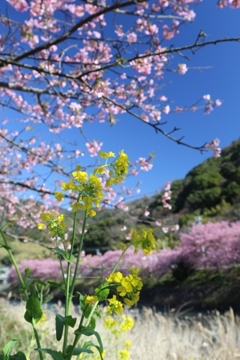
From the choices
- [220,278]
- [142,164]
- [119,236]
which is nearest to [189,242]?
[220,278]

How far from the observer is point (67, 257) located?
104cm

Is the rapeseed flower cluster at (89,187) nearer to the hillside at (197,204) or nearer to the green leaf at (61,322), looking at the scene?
the green leaf at (61,322)

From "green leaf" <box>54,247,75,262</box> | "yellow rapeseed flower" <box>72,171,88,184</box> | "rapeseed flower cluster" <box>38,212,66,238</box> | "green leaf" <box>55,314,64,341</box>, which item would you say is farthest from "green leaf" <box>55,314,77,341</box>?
"yellow rapeseed flower" <box>72,171,88,184</box>

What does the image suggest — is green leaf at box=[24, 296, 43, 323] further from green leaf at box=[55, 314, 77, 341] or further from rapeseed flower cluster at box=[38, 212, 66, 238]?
rapeseed flower cluster at box=[38, 212, 66, 238]

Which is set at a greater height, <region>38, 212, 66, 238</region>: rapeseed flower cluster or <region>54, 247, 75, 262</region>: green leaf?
<region>38, 212, 66, 238</region>: rapeseed flower cluster

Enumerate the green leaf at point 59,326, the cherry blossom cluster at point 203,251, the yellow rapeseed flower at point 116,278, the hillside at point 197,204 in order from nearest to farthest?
the green leaf at point 59,326 < the yellow rapeseed flower at point 116,278 < the cherry blossom cluster at point 203,251 < the hillside at point 197,204

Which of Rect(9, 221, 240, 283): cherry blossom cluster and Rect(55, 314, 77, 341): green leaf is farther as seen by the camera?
Rect(9, 221, 240, 283): cherry blossom cluster

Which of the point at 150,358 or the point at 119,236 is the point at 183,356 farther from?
the point at 119,236

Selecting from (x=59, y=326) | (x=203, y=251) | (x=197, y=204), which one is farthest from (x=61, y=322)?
(x=197, y=204)

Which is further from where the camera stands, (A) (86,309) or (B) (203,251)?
(B) (203,251)

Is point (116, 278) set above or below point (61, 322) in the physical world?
above

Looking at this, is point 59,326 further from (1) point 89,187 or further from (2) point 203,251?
(2) point 203,251

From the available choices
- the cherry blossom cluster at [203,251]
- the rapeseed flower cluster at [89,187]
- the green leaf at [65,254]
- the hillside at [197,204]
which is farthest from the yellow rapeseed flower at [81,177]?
the hillside at [197,204]

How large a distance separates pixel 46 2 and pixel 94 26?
0.75 m
